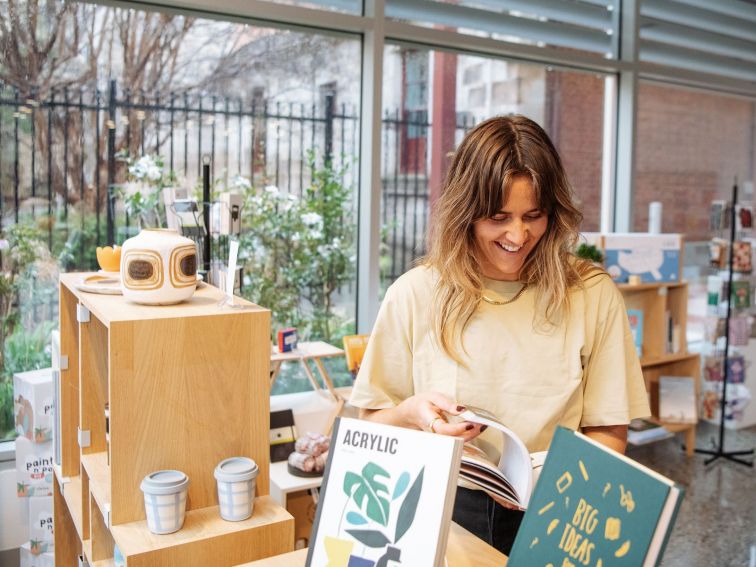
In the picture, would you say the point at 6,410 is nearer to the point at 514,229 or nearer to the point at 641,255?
the point at 514,229

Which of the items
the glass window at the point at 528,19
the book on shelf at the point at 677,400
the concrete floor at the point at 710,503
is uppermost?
the glass window at the point at 528,19

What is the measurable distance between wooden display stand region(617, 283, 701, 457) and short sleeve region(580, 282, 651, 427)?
3.25m

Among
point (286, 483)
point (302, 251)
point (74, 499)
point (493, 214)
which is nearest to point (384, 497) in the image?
point (493, 214)

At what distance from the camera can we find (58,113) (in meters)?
3.06

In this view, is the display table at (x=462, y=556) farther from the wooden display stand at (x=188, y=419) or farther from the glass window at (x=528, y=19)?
the glass window at (x=528, y=19)

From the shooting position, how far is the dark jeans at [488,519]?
4.79 ft

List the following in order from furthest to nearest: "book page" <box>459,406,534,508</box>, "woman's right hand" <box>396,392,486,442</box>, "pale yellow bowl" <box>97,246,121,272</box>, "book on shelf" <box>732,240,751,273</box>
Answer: "book on shelf" <box>732,240,751,273</box>, "pale yellow bowl" <box>97,246,121,272</box>, "woman's right hand" <box>396,392,486,442</box>, "book page" <box>459,406,534,508</box>

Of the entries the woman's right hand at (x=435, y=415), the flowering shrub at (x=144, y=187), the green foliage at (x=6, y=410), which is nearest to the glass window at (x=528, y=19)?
the flowering shrub at (x=144, y=187)

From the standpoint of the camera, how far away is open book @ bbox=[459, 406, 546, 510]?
115 cm

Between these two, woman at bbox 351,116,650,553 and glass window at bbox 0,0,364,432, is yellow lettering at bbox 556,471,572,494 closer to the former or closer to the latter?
woman at bbox 351,116,650,553

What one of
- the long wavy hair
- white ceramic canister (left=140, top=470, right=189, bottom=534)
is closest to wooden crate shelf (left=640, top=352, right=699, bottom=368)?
the long wavy hair

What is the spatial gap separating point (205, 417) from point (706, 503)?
3322mm

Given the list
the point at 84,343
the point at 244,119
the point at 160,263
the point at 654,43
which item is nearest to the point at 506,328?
the point at 160,263

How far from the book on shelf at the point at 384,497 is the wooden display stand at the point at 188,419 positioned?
540mm
